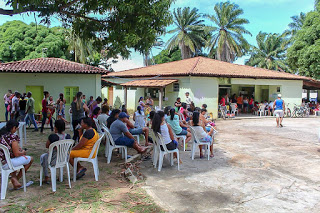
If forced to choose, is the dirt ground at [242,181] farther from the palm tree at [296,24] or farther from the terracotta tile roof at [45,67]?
the palm tree at [296,24]

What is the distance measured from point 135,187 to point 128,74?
1791 cm

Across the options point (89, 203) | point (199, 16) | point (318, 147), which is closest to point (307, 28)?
point (199, 16)

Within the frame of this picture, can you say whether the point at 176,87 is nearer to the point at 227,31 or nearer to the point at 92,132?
the point at 92,132

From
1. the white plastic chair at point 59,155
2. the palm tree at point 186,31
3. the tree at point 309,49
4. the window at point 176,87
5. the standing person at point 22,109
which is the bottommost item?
the white plastic chair at point 59,155

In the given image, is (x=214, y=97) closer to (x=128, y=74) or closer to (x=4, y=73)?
(x=128, y=74)

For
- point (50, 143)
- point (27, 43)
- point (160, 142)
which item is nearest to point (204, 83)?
point (160, 142)

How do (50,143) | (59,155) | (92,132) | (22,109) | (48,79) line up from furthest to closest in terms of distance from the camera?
(48,79) → (22,109) → (92,132) → (50,143) → (59,155)

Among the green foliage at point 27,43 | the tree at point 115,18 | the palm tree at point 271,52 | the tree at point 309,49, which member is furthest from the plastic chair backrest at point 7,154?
the palm tree at point 271,52

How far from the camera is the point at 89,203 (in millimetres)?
4270

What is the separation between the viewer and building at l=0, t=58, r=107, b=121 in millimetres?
14695

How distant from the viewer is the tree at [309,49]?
23000 millimetres

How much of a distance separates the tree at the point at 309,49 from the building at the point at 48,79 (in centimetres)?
1810

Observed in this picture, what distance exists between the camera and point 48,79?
1518 centimetres

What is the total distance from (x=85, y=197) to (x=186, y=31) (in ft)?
120
